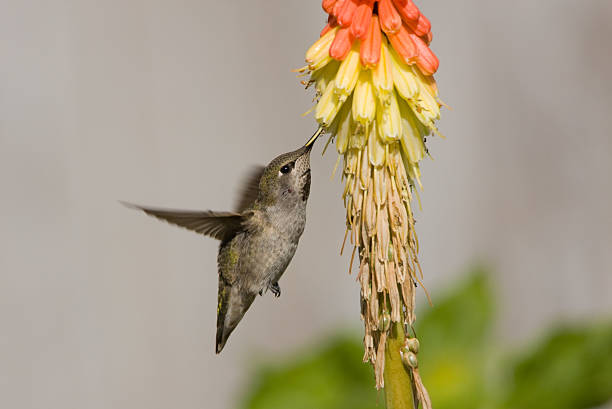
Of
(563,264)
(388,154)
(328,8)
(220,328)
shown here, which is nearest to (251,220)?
(220,328)

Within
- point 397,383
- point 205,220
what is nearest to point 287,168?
point 205,220

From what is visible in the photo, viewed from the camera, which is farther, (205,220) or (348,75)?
(205,220)

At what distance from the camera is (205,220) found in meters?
2.81

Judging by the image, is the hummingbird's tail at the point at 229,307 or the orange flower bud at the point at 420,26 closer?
the orange flower bud at the point at 420,26

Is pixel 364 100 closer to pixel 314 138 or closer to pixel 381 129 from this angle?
pixel 381 129

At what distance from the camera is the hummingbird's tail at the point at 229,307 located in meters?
→ 3.12

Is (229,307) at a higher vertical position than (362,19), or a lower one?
lower

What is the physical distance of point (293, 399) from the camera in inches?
168

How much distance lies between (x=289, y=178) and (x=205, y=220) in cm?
36

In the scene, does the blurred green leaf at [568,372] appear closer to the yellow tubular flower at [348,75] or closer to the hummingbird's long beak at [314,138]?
the hummingbird's long beak at [314,138]

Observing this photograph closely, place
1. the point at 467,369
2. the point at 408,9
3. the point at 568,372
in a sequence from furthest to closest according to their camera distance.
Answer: the point at 467,369, the point at 568,372, the point at 408,9

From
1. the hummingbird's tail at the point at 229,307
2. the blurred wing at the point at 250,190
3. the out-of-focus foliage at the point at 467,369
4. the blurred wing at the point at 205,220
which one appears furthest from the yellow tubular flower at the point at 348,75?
the out-of-focus foliage at the point at 467,369

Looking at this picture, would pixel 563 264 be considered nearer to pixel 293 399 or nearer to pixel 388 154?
pixel 293 399

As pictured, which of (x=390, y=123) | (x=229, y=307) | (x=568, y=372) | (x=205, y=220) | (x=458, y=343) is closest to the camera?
(x=390, y=123)
